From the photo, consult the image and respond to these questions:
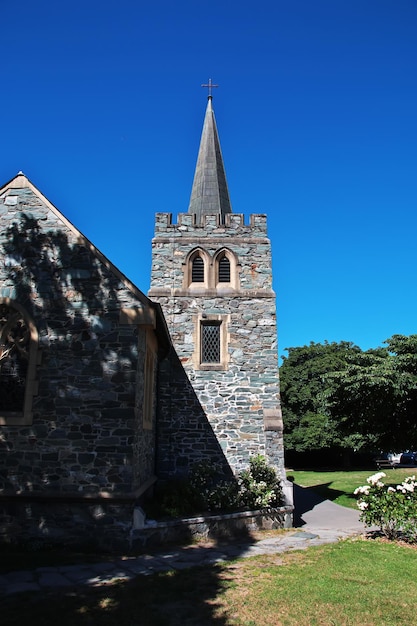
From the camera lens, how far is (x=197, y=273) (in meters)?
16.0

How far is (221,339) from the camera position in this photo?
48.9 feet

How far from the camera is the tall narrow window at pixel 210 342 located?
14.8m

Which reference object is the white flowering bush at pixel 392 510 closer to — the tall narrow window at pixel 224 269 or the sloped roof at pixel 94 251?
the sloped roof at pixel 94 251

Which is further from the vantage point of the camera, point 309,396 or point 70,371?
point 309,396

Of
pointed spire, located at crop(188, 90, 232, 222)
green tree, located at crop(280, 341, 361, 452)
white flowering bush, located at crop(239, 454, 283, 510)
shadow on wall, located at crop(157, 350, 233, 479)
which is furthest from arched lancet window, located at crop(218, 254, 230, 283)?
green tree, located at crop(280, 341, 361, 452)

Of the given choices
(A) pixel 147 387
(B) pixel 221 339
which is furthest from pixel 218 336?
(A) pixel 147 387

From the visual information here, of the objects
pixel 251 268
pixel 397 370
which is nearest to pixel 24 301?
pixel 251 268

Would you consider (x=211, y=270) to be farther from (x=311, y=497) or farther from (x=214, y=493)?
(x=311, y=497)

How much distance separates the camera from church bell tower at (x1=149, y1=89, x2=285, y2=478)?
13828mm

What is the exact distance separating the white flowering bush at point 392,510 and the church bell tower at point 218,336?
3388 millimetres

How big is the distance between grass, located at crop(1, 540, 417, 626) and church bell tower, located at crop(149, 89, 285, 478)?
5765 mm

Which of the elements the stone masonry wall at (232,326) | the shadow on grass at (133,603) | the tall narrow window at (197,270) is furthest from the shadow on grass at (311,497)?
the tall narrow window at (197,270)

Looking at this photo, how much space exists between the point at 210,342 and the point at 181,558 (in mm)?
7773

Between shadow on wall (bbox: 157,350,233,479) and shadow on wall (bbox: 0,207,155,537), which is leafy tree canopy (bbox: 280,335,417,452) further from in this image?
shadow on wall (bbox: 0,207,155,537)
